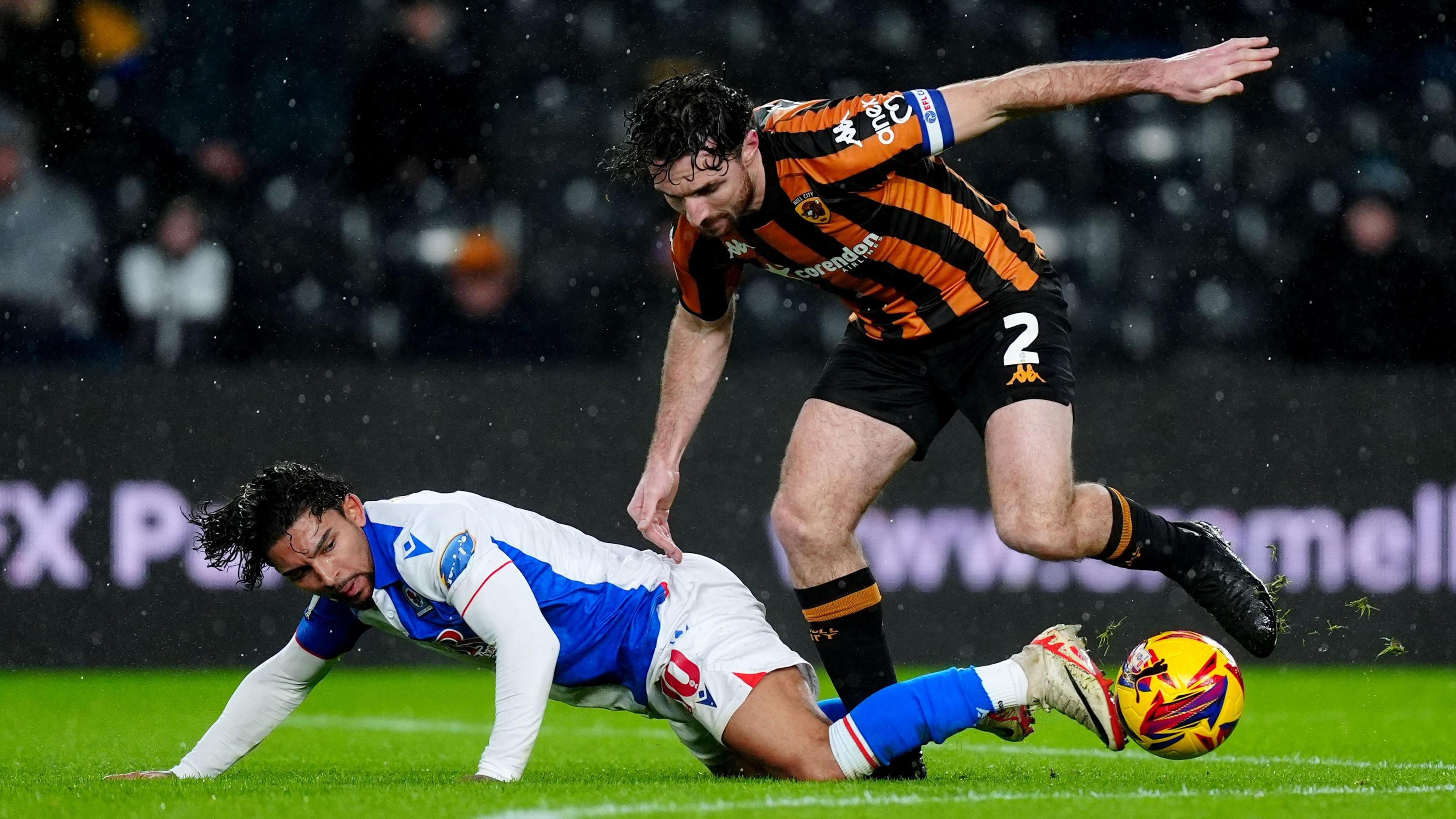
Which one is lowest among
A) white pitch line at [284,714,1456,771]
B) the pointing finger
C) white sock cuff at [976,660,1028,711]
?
white pitch line at [284,714,1456,771]

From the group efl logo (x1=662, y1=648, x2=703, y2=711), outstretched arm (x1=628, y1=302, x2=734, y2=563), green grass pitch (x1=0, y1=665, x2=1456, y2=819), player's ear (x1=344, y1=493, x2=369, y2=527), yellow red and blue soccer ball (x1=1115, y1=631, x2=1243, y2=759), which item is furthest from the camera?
outstretched arm (x1=628, y1=302, x2=734, y2=563)

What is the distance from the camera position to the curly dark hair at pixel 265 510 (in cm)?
387

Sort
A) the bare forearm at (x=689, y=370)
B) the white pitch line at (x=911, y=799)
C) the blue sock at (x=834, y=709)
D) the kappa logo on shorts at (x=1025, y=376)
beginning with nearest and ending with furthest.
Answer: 1. the white pitch line at (x=911, y=799)
2. the kappa logo on shorts at (x=1025, y=376)
3. the blue sock at (x=834, y=709)
4. the bare forearm at (x=689, y=370)

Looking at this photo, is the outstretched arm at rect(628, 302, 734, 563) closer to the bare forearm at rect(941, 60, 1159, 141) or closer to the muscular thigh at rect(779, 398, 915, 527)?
the muscular thigh at rect(779, 398, 915, 527)

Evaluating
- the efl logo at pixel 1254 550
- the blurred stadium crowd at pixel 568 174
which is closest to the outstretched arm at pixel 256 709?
the efl logo at pixel 1254 550

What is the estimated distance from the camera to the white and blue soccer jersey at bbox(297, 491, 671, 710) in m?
3.91

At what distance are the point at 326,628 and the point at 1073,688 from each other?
1.88m

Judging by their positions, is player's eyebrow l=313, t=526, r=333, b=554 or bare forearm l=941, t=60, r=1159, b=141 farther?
bare forearm l=941, t=60, r=1159, b=141

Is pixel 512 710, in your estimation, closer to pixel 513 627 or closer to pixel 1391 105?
pixel 513 627

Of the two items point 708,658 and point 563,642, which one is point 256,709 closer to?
point 563,642

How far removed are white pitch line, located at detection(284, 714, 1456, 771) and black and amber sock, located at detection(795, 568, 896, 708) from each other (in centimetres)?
94

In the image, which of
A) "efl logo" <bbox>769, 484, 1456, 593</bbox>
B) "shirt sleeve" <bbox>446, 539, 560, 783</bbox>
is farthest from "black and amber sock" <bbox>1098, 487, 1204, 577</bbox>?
"efl logo" <bbox>769, 484, 1456, 593</bbox>

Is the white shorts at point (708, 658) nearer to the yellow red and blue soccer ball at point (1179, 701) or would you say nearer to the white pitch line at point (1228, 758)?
the yellow red and blue soccer ball at point (1179, 701)

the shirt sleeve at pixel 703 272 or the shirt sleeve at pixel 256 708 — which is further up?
Answer: the shirt sleeve at pixel 703 272
